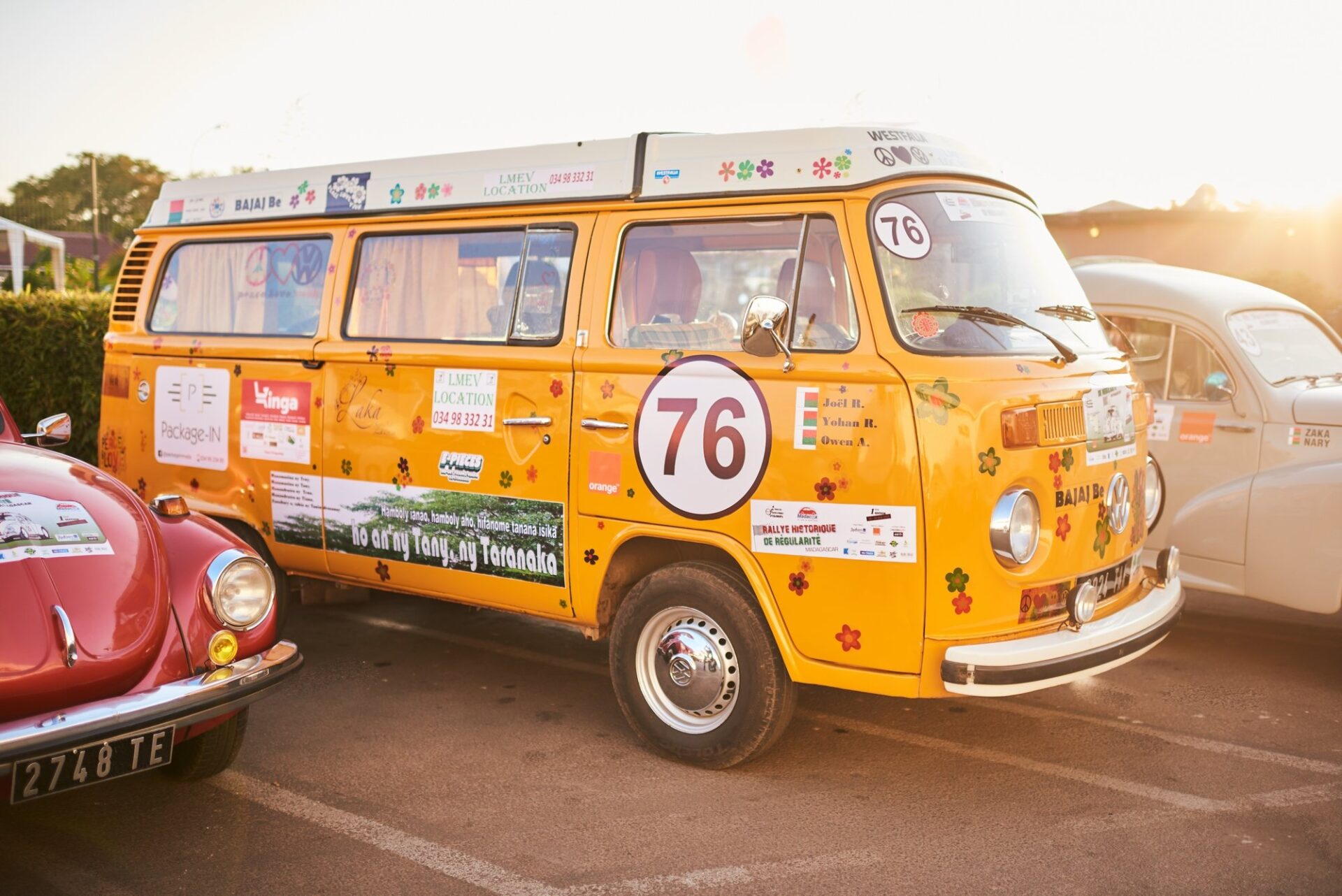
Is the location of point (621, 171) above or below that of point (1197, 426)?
above

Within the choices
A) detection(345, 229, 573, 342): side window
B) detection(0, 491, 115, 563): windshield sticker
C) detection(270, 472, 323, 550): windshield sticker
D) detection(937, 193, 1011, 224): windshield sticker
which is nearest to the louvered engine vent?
detection(270, 472, 323, 550): windshield sticker

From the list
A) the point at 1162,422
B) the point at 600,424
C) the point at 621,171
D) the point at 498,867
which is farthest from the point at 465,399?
the point at 1162,422

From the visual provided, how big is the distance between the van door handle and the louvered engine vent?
134 inches

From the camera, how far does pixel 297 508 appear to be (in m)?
5.82

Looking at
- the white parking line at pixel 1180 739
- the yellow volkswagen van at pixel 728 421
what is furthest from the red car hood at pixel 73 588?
the white parking line at pixel 1180 739

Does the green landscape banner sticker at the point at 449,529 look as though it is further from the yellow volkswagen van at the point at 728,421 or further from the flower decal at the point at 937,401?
the flower decal at the point at 937,401

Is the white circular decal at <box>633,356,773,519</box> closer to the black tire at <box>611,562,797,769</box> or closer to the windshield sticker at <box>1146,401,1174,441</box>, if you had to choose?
the black tire at <box>611,562,797,769</box>

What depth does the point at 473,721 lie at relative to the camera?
5195mm

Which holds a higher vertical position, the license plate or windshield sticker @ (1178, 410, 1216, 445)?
windshield sticker @ (1178, 410, 1216, 445)

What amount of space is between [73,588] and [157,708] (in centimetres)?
49

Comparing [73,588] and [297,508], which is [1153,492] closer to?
[297,508]

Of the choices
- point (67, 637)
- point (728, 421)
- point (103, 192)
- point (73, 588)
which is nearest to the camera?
point (67, 637)

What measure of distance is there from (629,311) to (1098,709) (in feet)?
9.29

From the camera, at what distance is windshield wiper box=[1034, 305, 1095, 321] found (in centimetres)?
472
